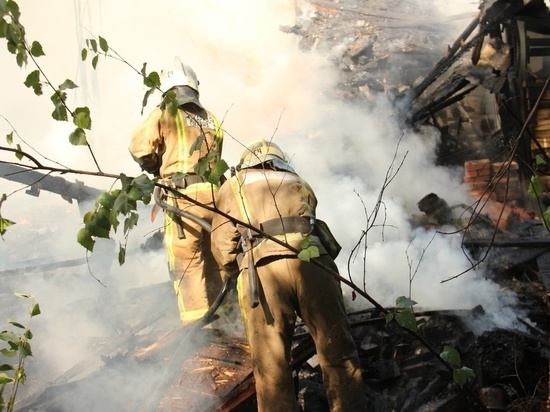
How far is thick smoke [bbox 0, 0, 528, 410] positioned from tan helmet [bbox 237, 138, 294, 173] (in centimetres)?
232

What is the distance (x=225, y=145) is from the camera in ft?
34.1

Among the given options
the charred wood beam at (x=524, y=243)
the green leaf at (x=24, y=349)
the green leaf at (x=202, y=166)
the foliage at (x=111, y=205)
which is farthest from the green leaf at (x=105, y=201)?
the charred wood beam at (x=524, y=243)

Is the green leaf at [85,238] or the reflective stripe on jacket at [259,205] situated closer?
the green leaf at [85,238]

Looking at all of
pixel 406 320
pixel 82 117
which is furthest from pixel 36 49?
pixel 406 320

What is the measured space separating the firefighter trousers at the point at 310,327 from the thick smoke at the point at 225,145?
2.03m

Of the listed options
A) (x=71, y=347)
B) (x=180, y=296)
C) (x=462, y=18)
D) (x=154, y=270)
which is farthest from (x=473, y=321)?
(x=462, y=18)

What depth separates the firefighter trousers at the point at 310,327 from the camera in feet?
9.87

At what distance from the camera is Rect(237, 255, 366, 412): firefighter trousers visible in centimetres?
301

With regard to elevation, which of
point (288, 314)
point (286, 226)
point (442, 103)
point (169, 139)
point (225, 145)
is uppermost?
point (225, 145)

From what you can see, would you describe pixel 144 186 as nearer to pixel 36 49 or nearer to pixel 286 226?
pixel 36 49

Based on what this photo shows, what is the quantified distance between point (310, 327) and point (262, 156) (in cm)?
127

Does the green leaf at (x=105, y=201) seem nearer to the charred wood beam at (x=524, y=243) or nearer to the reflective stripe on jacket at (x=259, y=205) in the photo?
the reflective stripe on jacket at (x=259, y=205)

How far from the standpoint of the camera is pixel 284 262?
9.96 feet

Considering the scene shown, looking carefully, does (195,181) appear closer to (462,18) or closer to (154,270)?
(154,270)
